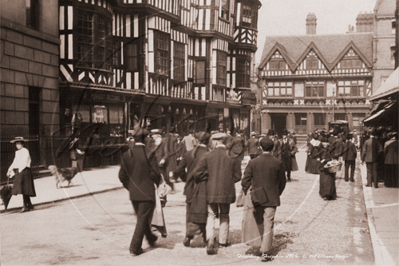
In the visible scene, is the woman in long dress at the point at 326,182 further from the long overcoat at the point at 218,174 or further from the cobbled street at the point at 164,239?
the long overcoat at the point at 218,174

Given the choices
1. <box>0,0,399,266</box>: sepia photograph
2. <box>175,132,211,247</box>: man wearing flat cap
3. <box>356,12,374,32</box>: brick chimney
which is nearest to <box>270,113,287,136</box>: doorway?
<box>0,0,399,266</box>: sepia photograph

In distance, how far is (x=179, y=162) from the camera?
32.7ft

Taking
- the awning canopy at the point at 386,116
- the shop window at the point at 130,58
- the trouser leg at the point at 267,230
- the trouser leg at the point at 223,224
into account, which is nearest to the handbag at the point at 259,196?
the trouser leg at the point at 267,230

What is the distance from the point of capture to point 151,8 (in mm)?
22469

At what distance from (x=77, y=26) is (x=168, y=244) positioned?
15.6 m

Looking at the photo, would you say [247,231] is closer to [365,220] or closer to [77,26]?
[365,220]

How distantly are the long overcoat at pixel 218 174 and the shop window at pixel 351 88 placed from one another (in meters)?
36.9

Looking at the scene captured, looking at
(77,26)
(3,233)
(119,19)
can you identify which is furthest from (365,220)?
(119,19)

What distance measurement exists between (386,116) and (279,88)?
3473 centimetres

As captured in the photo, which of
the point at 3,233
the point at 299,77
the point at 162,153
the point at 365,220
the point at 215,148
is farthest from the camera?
the point at 299,77

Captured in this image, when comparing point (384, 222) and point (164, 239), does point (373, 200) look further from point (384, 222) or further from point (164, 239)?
point (164, 239)

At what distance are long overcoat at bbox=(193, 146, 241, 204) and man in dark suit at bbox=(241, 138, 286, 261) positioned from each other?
1.01 feet

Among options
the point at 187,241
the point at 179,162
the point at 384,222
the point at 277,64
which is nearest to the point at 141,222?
the point at 187,241

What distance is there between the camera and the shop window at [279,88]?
5147 cm
